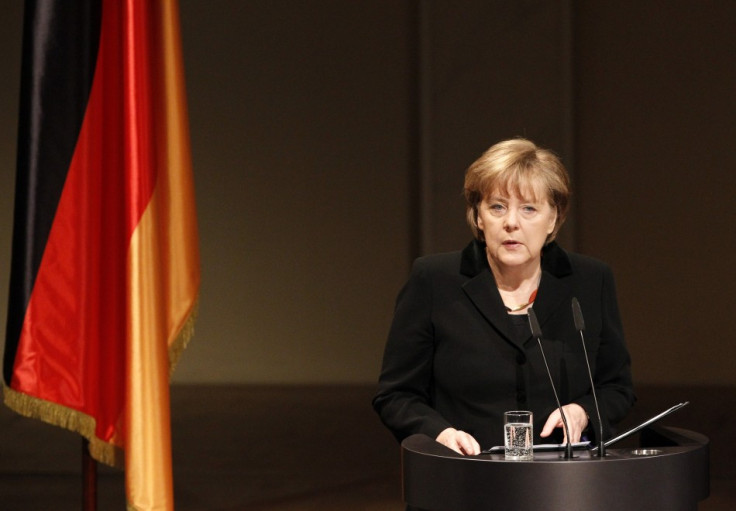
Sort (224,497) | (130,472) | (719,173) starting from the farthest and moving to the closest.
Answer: (719,173) < (224,497) < (130,472)

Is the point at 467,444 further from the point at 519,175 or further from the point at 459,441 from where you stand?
the point at 519,175

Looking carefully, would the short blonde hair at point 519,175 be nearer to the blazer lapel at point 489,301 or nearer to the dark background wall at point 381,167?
the blazer lapel at point 489,301

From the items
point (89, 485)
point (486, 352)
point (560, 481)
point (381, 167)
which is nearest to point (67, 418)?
point (89, 485)

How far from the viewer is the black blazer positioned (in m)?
2.27

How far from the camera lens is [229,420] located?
7059 millimetres

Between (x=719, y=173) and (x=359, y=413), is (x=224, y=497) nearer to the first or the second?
(x=359, y=413)

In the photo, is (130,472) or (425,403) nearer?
(425,403)

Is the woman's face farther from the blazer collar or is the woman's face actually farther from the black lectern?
the black lectern

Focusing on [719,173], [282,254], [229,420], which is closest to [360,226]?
[282,254]

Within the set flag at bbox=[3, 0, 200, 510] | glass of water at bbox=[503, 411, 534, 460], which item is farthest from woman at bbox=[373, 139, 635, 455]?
flag at bbox=[3, 0, 200, 510]

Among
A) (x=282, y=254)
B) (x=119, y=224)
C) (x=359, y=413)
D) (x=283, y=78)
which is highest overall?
(x=283, y=78)

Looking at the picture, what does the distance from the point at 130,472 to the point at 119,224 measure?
652 millimetres

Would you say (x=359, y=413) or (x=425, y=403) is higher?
(x=425, y=403)

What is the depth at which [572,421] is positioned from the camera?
2.15 meters
